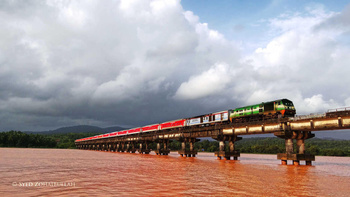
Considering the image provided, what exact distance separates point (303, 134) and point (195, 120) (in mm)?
25993

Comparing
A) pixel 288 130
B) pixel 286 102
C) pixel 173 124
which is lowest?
pixel 288 130

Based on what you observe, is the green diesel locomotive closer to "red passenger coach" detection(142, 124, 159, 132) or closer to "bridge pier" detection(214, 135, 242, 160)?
"bridge pier" detection(214, 135, 242, 160)

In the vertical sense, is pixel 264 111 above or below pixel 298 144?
above

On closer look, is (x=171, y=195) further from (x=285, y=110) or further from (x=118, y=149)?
(x=118, y=149)

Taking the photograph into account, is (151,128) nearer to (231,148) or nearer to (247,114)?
(231,148)

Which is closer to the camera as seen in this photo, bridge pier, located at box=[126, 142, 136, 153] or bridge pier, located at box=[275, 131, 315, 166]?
bridge pier, located at box=[275, 131, 315, 166]

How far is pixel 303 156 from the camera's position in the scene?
31.4 meters

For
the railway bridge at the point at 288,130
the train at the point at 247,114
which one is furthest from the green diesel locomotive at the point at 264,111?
the railway bridge at the point at 288,130

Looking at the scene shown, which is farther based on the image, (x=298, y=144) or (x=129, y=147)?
(x=129, y=147)

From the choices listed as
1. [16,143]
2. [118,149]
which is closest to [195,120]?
[118,149]

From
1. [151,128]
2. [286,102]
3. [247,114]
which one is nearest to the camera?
[286,102]

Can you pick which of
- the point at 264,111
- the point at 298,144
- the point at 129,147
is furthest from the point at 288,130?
the point at 129,147

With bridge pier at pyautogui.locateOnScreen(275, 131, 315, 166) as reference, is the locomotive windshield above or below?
above

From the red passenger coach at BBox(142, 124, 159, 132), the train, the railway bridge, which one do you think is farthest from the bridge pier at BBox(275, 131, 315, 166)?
the red passenger coach at BBox(142, 124, 159, 132)
